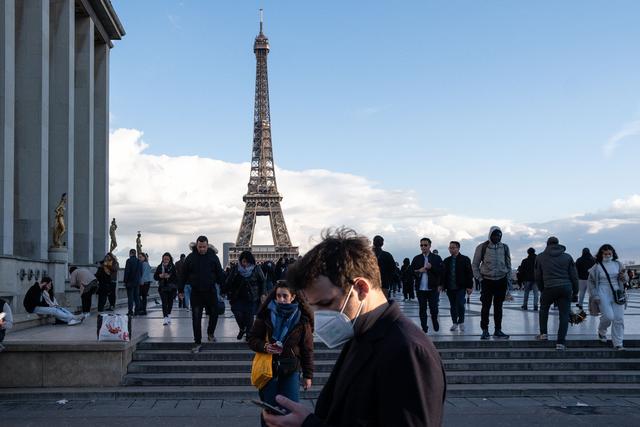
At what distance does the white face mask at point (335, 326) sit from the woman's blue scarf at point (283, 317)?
11.7 ft

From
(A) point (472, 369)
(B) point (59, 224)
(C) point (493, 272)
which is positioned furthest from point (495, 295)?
(B) point (59, 224)

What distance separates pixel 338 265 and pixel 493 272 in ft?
33.5

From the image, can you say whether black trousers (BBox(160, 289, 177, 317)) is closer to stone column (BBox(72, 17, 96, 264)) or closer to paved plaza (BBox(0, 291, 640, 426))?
paved plaza (BBox(0, 291, 640, 426))

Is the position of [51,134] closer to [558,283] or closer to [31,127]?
[31,127]

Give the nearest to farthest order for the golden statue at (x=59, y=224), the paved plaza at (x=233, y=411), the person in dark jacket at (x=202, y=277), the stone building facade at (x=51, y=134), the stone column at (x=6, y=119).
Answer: the paved plaza at (x=233, y=411)
the person in dark jacket at (x=202, y=277)
the stone column at (x=6, y=119)
the stone building facade at (x=51, y=134)
the golden statue at (x=59, y=224)

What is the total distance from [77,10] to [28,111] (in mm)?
9282

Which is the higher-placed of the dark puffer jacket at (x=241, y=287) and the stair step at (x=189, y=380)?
the dark puffer jacket at (x=241, y=287)

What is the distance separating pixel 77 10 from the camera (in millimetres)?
33219

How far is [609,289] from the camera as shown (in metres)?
11.4

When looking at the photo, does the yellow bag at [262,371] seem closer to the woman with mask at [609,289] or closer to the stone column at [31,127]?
the woman with mask at [609,289]

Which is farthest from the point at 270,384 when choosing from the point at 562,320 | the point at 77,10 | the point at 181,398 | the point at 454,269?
the point at 77,10

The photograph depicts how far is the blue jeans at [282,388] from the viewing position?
609 centimetres

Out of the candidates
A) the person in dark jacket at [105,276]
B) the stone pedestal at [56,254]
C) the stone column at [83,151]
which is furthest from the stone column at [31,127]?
the stone column at [83,151]

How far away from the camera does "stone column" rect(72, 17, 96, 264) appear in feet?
108
